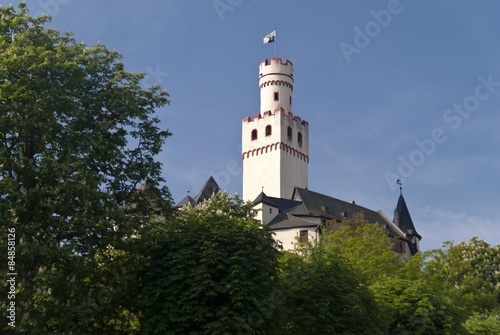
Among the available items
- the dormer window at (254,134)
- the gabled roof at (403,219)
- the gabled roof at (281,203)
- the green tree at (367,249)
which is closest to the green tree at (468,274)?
the green tree at (367,249)

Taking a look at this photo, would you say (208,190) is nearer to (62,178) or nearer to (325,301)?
(325,301)

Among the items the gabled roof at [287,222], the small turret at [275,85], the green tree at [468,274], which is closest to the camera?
the green tree at [468,274]

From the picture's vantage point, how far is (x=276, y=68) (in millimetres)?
88250

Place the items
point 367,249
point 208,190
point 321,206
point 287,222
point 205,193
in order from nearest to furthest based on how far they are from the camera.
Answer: point 367,249 → point 287,222 → point 321,206 → point 205,193 → point 208,190

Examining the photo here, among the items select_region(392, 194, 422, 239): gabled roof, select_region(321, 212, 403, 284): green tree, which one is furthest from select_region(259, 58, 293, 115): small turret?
select_region(321, 212, 403, 284): green tree

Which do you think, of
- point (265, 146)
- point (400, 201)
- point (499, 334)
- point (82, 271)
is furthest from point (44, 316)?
point (400, 201)

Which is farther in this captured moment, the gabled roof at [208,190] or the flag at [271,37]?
the flag at [271,37]

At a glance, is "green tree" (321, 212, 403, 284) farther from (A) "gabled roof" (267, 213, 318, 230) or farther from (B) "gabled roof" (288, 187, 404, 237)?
(B) "gabled roof" (288, 187, 404, 237)

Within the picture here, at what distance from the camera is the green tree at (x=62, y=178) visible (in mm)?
21516

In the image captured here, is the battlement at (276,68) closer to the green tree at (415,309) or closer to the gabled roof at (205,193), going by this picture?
the gabled roof at (205,193)

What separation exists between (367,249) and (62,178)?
3282cm

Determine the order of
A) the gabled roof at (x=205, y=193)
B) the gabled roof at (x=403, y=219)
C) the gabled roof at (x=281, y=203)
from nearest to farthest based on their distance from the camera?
the gabled roof at (x=281, y=203) < the gabled roof at (x=205, y=193) < the gabled roof at (x=403, y=219)

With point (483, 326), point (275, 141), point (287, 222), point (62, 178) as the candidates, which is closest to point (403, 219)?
point (275, 141)

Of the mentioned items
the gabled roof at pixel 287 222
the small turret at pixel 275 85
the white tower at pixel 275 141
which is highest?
the small turret at pixel 275 85
